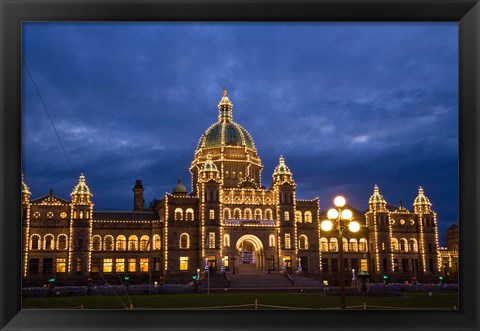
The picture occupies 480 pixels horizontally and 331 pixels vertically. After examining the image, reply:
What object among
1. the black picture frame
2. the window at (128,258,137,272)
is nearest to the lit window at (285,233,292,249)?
the window at (128,258,137,272)

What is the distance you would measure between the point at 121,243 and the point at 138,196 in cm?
1688

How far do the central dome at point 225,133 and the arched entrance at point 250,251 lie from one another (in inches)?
636

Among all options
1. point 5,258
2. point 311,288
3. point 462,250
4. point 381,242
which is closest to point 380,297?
point 311,288

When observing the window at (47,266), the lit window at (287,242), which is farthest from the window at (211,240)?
the window at (47,266)

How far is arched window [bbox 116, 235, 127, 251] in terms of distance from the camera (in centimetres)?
8150

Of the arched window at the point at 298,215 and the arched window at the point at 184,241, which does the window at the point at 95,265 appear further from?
the arched window at the point at 298,215

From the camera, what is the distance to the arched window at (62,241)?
7900 centimetres

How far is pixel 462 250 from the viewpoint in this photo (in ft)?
47.8

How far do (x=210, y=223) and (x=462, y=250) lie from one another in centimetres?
6483

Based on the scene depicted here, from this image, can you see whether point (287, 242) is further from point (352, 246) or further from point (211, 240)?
point (352, 246)

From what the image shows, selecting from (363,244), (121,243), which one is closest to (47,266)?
(121,243)

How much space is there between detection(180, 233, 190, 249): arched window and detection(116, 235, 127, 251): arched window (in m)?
8.46
